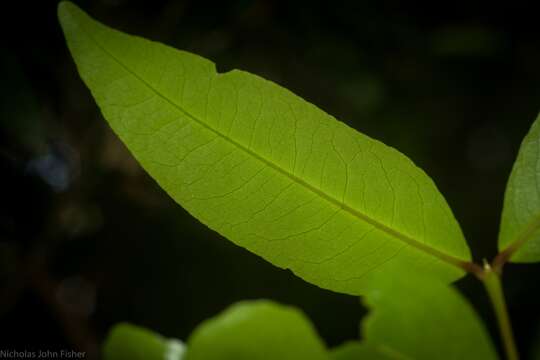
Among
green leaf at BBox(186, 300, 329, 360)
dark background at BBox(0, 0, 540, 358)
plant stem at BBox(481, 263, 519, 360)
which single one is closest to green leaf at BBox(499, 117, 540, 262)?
plant stem at BBox(481, 263, 519, 360)

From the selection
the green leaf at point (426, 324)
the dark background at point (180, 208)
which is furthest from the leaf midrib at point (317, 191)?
the dark background at point (180, 208)

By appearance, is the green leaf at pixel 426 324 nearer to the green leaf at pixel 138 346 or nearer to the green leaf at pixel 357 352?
the green leaf at pixel 357 352

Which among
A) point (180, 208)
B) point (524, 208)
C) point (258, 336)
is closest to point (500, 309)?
point (524, 208)

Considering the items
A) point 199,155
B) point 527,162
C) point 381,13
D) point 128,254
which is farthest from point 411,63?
point 199,155

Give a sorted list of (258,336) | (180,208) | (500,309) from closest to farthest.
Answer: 1. (258,336)
2. (500,309)
3. (180,208)

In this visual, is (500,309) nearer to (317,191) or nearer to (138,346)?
(317,191)

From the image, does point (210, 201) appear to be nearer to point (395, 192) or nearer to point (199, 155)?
point (199, 155)
